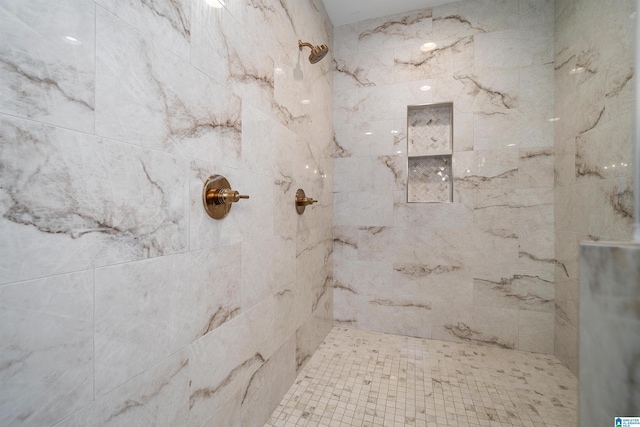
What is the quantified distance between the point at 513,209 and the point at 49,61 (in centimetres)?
221

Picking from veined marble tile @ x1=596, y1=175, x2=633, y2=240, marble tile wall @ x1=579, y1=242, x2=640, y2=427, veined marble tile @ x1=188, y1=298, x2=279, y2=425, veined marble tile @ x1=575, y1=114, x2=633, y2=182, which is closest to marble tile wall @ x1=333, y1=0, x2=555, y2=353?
veined marble tile @ x1=575, y1=114, x2=633, y2=182

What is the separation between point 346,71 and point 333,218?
1.13 m

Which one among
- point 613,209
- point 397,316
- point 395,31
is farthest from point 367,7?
point 397,316

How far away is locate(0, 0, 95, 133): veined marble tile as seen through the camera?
17.8 inches

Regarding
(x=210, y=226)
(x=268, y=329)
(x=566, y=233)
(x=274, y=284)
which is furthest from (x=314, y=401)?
(x=566, y=233)

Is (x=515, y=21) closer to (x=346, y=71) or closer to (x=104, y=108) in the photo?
(x=346, y=71)

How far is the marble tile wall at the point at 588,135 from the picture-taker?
3.87ft

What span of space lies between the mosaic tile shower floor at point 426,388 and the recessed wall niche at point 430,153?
104 centimetres

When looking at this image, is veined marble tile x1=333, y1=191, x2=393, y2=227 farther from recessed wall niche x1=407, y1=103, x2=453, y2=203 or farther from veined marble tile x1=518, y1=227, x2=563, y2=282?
veined marble tile x1=518, y1=227, x2=563, y2=282

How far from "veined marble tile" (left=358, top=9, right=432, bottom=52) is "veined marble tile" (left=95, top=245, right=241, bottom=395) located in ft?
6.31

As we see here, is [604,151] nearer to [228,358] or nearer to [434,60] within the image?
[434,60]

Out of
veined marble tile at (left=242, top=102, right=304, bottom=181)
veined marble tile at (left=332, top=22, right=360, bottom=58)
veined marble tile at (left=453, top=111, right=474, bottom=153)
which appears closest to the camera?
veined marble tile at (left=242, top=102, right=304, bottom=181)

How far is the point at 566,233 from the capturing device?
1634mm

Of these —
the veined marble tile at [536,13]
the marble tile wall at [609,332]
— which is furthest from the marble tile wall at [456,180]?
the marble tile wall at [609,332]
